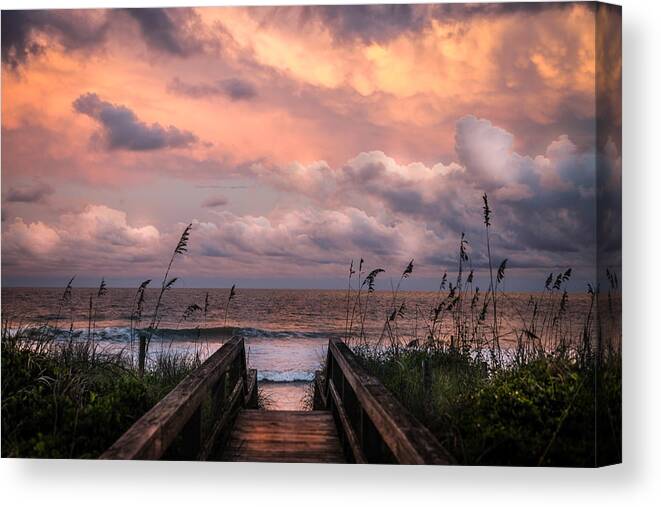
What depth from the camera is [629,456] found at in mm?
4391

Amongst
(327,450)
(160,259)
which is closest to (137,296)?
(160,259)

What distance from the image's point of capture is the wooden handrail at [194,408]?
3494 millimetres

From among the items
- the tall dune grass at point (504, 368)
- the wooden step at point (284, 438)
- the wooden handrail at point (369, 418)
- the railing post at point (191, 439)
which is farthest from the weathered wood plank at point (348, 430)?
the railing post at point (191, 439)

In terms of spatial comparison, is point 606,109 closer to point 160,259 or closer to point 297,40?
point 297,40

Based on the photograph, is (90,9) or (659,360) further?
(90,9)

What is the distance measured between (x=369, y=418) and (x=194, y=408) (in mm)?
941

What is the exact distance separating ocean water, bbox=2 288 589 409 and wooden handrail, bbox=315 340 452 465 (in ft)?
0.71

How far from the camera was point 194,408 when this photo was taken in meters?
Result: 4.05

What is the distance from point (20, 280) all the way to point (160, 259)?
2.88 ft

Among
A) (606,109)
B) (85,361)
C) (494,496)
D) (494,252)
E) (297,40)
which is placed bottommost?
(494,496)

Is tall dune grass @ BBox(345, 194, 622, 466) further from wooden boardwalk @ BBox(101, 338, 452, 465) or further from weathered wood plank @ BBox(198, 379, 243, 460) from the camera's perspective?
weathered wood plank @ BBox(198, 379, 243, 460)

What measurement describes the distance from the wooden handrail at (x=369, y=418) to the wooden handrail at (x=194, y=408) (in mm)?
534

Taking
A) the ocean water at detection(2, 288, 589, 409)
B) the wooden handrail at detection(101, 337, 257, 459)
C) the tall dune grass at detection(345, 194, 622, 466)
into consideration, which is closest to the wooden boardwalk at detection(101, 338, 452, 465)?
the wooden handrail at detection(101, 337, 257, 459)

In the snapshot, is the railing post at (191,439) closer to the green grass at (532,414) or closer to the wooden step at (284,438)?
the wooden step at (284,438)
